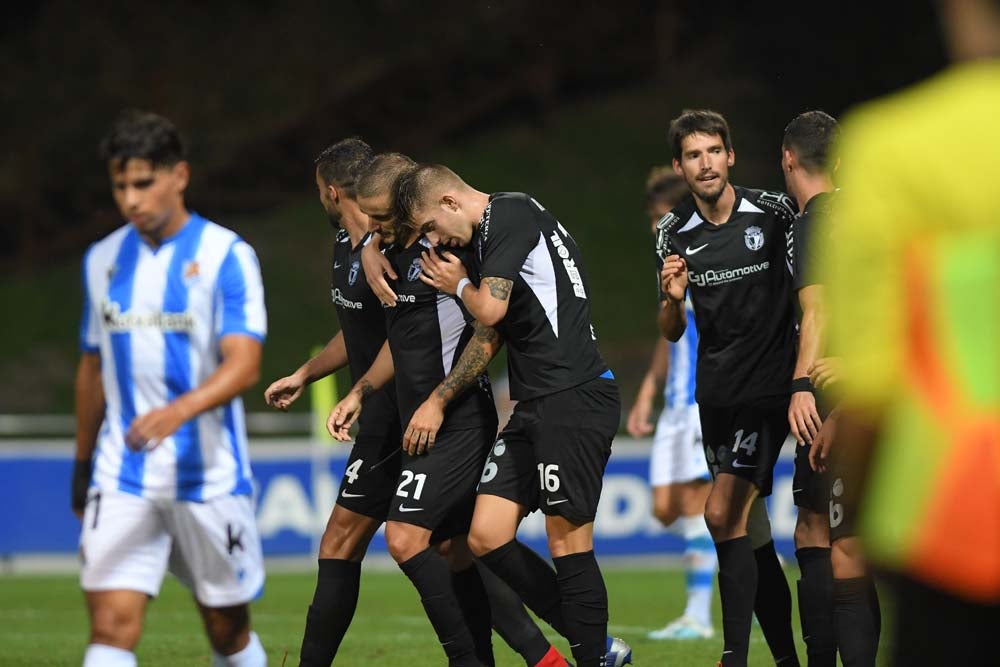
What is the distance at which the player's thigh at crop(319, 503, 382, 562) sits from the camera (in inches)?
260

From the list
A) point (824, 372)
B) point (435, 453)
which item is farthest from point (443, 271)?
point (824, 372)

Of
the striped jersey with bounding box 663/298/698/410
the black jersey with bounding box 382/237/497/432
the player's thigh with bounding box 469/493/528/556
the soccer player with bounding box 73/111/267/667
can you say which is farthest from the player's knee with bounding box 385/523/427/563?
the striped jersey with bounding box 663/298/698/410

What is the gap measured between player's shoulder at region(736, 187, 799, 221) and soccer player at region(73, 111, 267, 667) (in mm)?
2404

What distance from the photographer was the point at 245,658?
17.3 feet

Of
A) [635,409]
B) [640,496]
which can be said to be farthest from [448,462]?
[640,496]

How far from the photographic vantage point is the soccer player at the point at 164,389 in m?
5.05

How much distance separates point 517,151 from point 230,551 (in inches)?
971

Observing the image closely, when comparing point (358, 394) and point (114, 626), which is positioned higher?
point (358, 394)

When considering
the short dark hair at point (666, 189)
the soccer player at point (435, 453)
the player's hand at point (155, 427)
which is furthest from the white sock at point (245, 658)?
the short dark hair at point (666, 189)

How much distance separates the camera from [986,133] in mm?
2449

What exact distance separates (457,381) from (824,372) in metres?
1.45

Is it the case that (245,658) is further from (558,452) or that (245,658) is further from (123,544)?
(558,452)

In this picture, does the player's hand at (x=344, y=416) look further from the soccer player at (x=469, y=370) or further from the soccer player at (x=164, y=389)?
the soccer player at (x=164, y=389)

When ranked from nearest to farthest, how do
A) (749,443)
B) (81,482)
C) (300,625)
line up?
(81,482), (749,443), (300,625)
